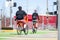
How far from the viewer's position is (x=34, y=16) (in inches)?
223

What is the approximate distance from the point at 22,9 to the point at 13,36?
23.8 inches

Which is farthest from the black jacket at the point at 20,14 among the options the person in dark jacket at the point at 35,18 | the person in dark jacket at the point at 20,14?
the person in dark jacket at the point at 35,18

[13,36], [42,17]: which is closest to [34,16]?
[42,17]

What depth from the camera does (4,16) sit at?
5.63 m

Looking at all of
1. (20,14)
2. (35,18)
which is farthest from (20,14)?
(35,18)

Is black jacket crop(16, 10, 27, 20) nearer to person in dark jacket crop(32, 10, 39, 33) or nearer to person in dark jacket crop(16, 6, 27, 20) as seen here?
person in dark jacket crop(16, 6, 27, 20)

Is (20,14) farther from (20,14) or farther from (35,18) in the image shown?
(35,18)

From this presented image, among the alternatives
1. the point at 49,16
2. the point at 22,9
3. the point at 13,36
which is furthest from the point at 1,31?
the point at 49,16

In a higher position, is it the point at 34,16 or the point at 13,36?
the point at 34,16

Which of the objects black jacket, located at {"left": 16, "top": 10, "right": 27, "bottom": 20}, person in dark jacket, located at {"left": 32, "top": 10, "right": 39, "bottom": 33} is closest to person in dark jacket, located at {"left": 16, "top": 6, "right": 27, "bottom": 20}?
black jacket, located at {"left": 16, "top": 10, "right": 27, "bottom": 20}

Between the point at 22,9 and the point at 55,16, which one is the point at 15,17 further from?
the point at 55,16

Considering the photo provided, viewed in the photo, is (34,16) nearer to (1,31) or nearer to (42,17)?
(42,17)

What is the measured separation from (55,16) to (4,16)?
42.3 inches

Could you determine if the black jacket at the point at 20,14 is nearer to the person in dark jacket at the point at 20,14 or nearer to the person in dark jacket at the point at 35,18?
the person in dark jacket at the point at 20,14
